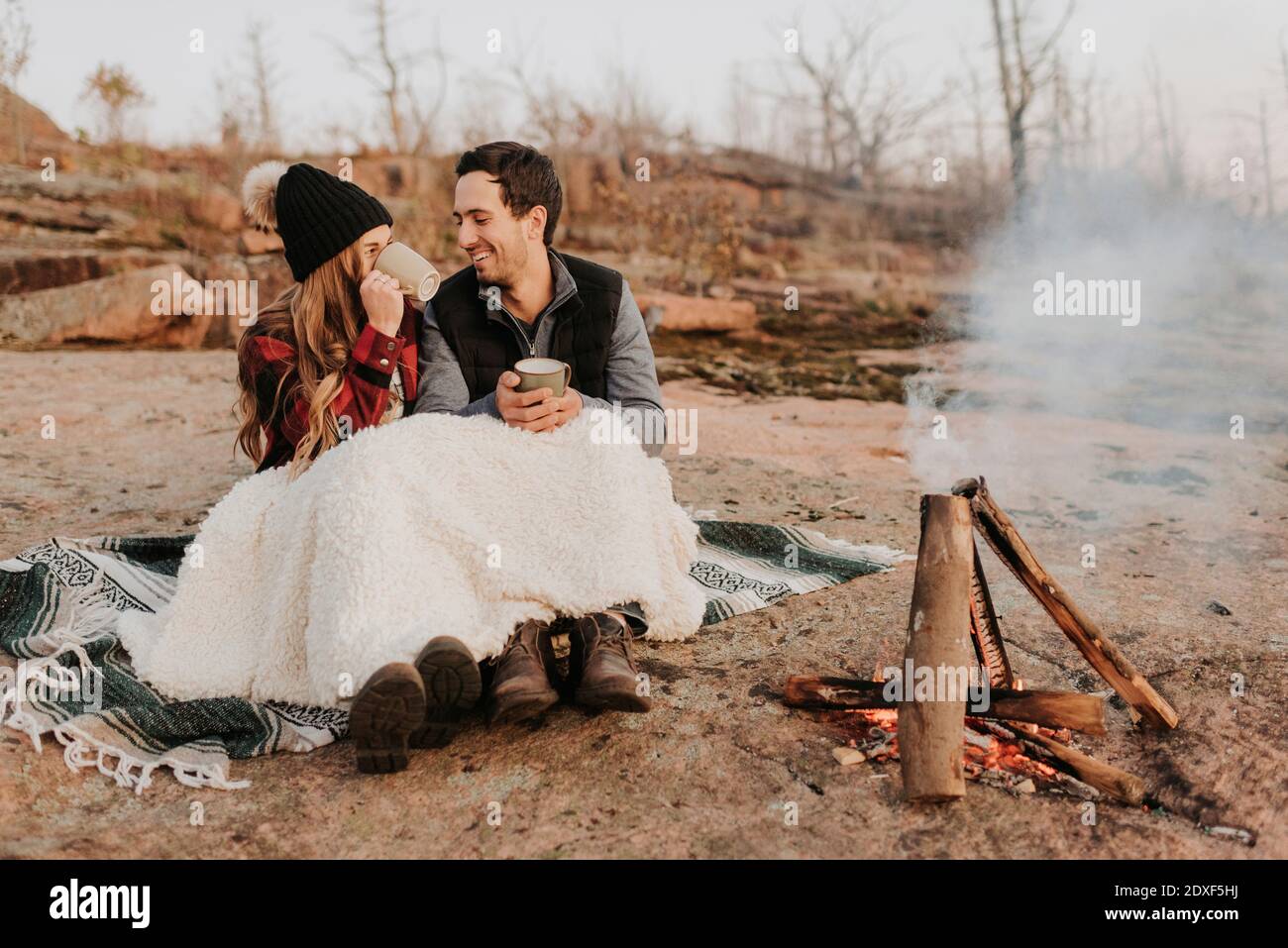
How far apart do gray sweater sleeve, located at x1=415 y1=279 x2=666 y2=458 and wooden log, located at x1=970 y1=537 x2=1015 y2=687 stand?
110 centimetres

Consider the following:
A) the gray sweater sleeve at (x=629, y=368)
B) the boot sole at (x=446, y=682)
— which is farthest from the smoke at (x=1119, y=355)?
the boot sole at (x=446, y=682)

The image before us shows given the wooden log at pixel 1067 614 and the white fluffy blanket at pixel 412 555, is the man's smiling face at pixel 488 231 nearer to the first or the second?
the white fluffy blanket at pixel 412 555

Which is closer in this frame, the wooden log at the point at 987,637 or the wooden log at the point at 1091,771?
the wooden log at the point at 1091,771

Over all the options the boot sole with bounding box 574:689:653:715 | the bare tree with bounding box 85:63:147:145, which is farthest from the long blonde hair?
the bare tree with bounding box 85:63:147:145

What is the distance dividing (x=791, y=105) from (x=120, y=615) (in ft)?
71.2

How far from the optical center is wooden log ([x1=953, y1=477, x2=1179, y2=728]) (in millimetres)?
2371

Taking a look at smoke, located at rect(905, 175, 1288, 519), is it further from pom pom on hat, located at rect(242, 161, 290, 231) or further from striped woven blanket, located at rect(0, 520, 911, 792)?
pom pom on hat, located at rect(242, 161, 290, 231)

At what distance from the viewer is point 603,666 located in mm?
2338

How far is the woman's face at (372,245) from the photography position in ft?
9.70

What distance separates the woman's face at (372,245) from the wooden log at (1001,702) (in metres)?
1.82

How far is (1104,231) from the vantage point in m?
8.09

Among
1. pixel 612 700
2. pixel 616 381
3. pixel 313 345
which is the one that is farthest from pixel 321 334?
pixel 612 700
